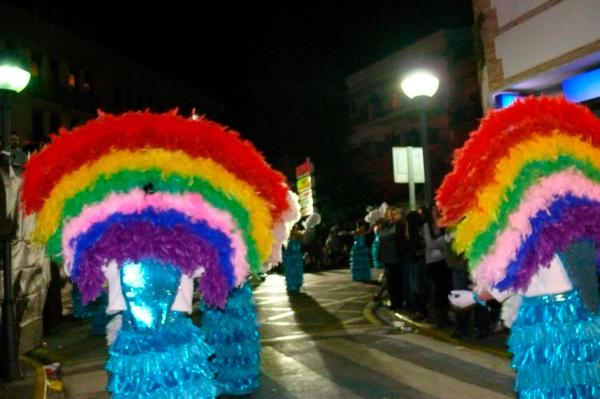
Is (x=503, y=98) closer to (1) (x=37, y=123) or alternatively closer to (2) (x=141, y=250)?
(2) (x=141, y=250)

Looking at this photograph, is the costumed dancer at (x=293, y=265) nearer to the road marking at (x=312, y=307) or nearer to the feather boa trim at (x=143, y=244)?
the road marking at (x=312, y=307)

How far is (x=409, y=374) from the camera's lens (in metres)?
6.70

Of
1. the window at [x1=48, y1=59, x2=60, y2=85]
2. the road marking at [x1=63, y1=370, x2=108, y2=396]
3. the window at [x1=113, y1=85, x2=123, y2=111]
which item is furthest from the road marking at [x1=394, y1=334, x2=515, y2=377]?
the window at [x1=113, y1=85, x2=123, y2=111]

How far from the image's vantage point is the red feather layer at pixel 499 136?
3.46 meters

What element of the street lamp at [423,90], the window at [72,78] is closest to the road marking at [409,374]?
the street lamp at [423,90]

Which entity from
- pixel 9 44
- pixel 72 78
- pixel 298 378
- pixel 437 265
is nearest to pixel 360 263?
pixel 437 265

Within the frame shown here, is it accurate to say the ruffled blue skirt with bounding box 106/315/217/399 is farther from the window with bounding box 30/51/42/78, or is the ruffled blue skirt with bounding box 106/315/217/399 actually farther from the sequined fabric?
the window with bounding box 30/51/42/78

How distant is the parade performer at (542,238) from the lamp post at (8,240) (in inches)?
185

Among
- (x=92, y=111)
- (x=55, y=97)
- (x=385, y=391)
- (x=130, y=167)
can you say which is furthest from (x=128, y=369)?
(x=92, y=111)

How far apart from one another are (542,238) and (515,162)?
42 centimetres

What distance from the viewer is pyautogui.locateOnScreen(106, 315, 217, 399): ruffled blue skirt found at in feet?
11.0

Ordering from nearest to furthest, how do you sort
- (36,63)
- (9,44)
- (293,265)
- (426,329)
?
(426,329) < (293,265) < (9,44) < (36,63)

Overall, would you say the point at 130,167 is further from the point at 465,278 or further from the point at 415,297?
the point at 415,297

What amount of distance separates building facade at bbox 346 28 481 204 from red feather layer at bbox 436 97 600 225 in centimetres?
2651
